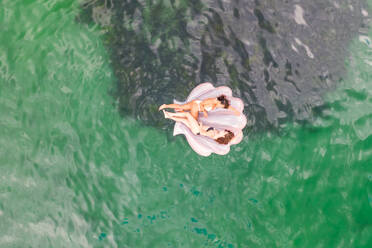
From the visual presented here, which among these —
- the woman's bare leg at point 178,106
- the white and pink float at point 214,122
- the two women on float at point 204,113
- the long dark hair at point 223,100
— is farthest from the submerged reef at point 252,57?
the long dark hair at point 223,100

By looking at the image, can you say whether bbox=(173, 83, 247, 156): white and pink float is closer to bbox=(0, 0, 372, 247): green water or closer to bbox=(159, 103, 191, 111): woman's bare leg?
bbox=(159, 103, 191, 111): woman's bare leg

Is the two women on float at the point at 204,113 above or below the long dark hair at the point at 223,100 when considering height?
below

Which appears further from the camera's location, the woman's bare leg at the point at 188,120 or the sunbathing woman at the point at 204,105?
the woman's bare leg at the point at 188,120

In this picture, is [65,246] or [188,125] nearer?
[188,125]

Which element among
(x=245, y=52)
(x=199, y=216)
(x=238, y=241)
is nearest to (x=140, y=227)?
(x=199, y=216)

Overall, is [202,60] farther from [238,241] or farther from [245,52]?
→ [238,241]

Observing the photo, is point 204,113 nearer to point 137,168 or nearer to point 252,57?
point 252,57

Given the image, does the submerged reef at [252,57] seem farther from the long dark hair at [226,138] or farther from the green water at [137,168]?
the long dark hair at [226,138]
